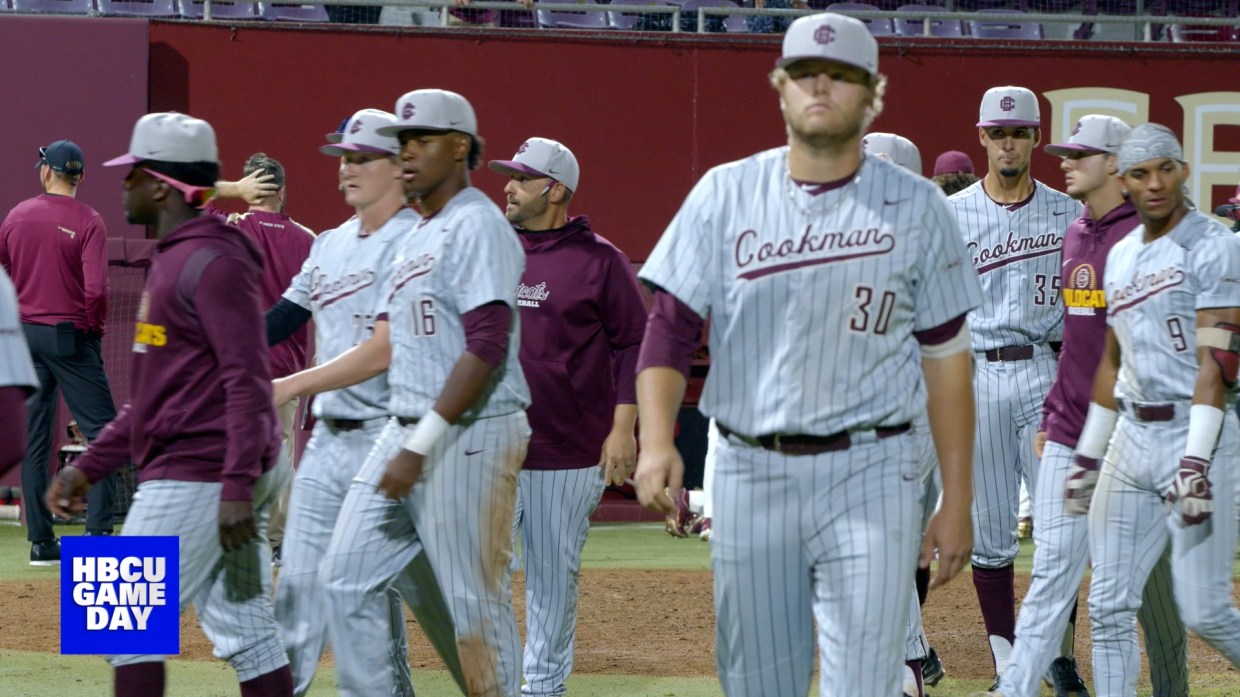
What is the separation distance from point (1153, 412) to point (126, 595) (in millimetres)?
3297

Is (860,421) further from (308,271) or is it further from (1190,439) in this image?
(308,271)

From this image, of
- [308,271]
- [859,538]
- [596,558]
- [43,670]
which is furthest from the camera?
[596,558]

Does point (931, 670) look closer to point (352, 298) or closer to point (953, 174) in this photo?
point (953, 174)

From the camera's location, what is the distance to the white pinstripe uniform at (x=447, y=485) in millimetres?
4672

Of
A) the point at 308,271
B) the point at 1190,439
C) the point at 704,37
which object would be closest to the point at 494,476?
the point at 308,271

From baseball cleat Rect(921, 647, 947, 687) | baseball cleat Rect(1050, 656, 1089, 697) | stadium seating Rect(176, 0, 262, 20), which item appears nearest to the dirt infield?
baseball cleat Rect(921, 647, 947, 687)

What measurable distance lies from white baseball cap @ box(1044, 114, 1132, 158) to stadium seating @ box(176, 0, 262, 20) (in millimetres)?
9410

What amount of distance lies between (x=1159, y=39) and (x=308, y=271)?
12.1 meters

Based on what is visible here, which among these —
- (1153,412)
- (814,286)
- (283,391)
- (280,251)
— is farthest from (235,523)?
(280,251)

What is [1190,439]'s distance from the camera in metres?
5.05

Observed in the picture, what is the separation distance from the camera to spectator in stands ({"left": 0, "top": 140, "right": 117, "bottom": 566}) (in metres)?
9.94

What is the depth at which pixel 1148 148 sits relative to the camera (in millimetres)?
5309

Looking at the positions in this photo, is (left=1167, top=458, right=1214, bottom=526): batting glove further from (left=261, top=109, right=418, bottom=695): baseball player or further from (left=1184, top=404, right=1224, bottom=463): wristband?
(left=261, top=109, right=418, bottom=695): baseball player

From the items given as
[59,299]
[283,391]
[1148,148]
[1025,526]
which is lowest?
[1025,526]
